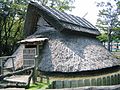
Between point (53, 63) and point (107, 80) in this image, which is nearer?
point (107, 80)

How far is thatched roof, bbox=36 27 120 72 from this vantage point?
1420 cm

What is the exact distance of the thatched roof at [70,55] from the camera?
1420 centimetres

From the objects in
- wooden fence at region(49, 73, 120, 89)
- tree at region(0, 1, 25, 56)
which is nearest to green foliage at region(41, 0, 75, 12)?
tree at region(0, 1, 25, 56)

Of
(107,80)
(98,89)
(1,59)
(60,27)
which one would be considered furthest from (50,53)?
(98,89)

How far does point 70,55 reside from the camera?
14.8 m

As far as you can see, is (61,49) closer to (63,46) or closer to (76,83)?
(63,46)

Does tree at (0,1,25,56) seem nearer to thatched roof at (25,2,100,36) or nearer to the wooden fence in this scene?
thatched roof at (25,2,100,36)

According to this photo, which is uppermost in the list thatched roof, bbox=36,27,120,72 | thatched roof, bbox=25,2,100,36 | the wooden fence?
thatched roof, bbox=25,2,100,36

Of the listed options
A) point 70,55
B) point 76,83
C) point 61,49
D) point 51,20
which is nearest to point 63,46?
point 61,49

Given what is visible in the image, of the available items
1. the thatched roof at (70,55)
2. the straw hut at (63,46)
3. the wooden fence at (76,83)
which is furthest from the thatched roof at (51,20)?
the wooden fence at (76,83)

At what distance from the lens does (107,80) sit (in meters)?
9.30

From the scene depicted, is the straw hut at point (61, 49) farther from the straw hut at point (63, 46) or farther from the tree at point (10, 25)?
the tree at point (10, 25)

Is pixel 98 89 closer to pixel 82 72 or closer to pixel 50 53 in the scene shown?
pixel 82 72

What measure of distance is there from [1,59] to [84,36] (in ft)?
26.4
